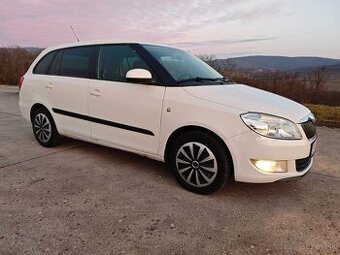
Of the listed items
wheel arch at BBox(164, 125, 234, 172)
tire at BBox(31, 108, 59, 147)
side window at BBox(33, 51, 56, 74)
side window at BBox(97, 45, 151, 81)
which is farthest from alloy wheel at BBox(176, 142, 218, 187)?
side window at BBox(33, 51, 56, 74)

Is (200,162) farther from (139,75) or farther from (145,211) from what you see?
(139,75)

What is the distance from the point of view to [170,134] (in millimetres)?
3867

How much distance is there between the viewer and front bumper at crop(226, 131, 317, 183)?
3.37 meters

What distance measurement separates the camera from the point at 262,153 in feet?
11.1

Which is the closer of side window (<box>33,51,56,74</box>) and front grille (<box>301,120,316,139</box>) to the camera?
front grille (<box>301,120,316,139</box>)

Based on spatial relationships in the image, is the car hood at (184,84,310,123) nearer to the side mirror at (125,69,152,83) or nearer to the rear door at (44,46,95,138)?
the side mirror at (125,69,152,83)

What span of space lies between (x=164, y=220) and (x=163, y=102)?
1316 mm

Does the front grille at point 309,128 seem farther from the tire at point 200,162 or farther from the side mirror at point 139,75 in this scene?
the side mirror at point 139,75

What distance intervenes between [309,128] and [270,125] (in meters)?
0.58

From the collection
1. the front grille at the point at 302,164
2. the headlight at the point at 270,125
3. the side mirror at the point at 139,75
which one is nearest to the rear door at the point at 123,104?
the side mirror at the point at 139,75

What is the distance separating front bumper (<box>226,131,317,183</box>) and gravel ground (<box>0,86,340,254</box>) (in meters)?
0.34

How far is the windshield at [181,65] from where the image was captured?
4141 millimetres

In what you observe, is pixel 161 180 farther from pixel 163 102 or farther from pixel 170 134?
pixel 163 102

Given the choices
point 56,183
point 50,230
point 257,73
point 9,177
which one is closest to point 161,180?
point 56,183
